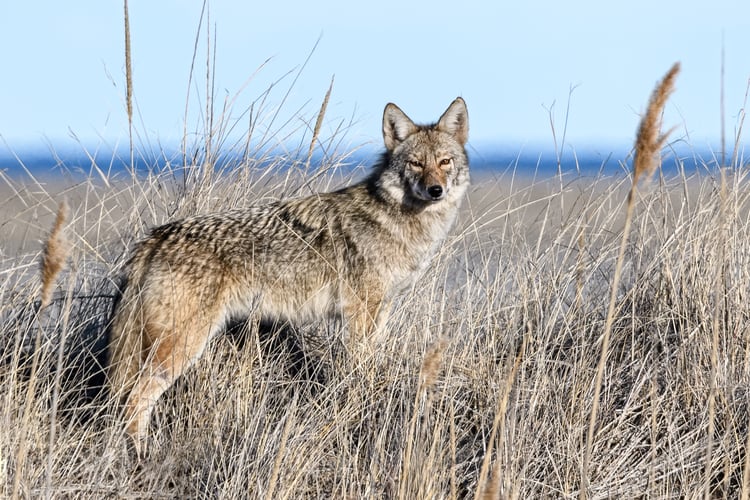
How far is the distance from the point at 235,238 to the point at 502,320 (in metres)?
1.58

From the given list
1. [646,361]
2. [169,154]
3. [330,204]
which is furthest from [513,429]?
[169,154]

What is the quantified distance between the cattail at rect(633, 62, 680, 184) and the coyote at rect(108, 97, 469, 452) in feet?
8.48

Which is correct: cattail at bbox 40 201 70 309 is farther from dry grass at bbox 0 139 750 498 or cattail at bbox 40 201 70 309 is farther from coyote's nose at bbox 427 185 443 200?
coyote's nose at bbox 427 185 443 200

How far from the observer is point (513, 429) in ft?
11.1

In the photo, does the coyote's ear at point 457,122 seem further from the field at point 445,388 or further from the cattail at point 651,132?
the cattail at point 651,132

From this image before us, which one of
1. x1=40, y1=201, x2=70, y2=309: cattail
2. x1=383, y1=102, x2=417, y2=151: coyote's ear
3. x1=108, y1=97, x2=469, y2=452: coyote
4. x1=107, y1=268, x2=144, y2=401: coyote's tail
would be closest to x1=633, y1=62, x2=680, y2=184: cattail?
x1=40, y1=201, x2=70, y2=309: cattail

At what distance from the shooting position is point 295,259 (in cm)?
512

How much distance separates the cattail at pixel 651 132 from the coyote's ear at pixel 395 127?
352 centimetres

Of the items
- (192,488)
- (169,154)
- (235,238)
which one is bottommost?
(192,488)

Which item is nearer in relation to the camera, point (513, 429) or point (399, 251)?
point (513, 429)

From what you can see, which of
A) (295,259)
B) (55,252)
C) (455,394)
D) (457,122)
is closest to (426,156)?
(457,122)

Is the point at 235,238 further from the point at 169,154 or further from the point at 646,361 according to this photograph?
the point at 646,361

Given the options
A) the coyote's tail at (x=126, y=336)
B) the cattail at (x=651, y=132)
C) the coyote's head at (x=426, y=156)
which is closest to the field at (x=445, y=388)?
the coyote's tail at (x=126, y=336)

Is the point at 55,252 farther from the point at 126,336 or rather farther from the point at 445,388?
the point at 126,336
